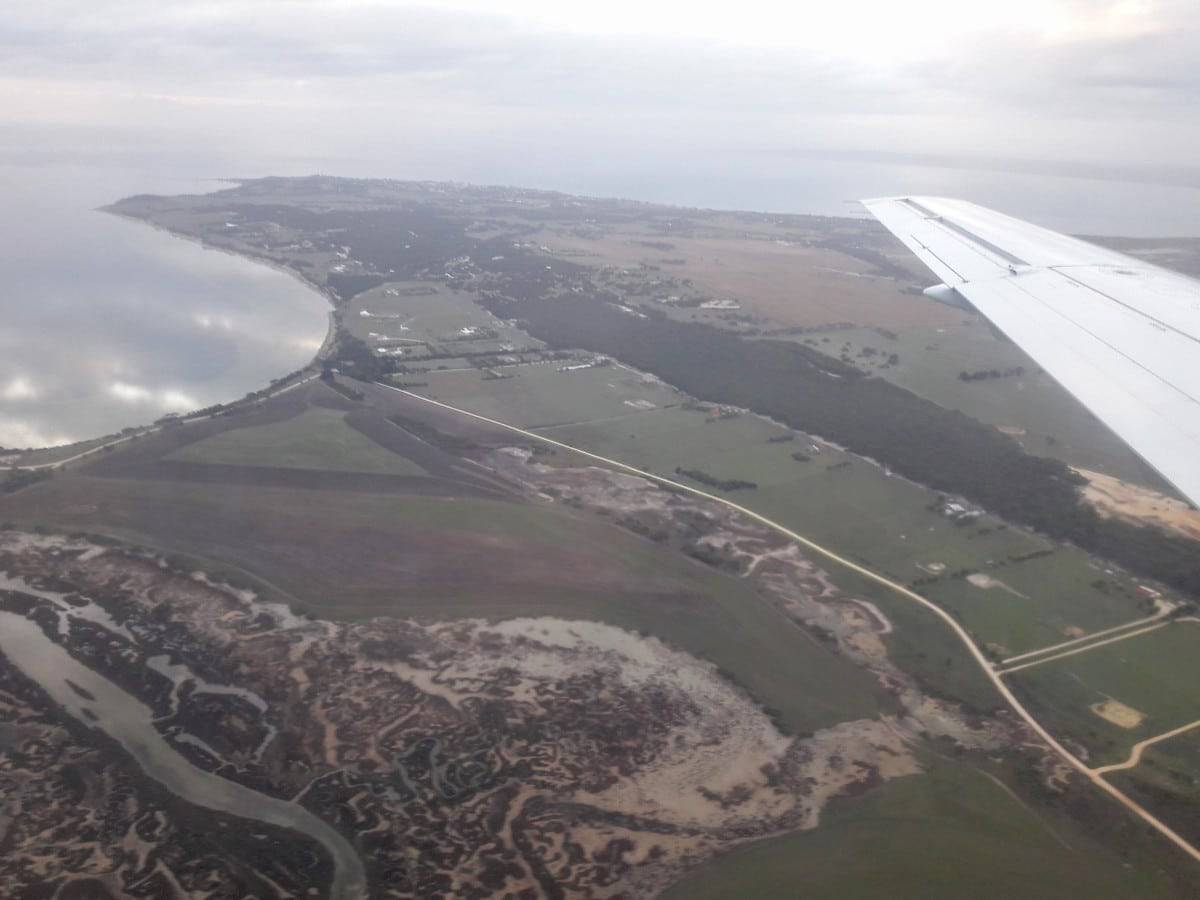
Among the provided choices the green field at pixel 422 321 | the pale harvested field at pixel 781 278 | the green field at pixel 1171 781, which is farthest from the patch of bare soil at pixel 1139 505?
the green field at pixel 422 321

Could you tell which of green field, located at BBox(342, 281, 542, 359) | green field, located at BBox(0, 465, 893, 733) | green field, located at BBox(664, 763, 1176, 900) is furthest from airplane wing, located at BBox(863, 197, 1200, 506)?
green field, located at BBox(342, 281, 542, 359)

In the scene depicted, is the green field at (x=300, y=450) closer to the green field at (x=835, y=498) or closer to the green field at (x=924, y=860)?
the green field at (x=835, y=498)

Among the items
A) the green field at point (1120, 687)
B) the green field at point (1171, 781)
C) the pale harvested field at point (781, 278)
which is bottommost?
the green field at point (1171, 781)

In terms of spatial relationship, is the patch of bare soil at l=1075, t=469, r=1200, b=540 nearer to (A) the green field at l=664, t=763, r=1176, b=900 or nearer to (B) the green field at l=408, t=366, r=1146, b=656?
(B) the green field at l=408, t=366, r=1146, b=656

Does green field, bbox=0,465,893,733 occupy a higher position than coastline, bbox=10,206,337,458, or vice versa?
coastline, bbox=10,206,337,458

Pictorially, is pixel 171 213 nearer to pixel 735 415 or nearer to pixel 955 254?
pixel 735 415

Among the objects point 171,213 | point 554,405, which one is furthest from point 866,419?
point 171,213

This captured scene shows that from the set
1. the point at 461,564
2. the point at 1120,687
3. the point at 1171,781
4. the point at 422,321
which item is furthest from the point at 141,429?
the point at 1171,781
